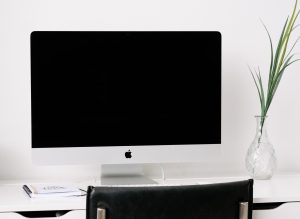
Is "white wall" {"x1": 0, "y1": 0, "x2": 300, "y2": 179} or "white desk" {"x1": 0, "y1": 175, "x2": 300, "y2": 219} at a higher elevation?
"white wall" {"x1": 0, "y1": 0, "x2": 300, "y2": 179}

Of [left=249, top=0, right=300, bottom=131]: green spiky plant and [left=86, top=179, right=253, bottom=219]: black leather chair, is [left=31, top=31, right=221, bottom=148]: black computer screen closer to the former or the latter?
[left=249, top=0, right=300, bottom=131]: green spiky plant

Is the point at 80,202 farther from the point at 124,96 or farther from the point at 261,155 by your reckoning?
the point at 261,155

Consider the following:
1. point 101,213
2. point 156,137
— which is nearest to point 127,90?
point 156,137

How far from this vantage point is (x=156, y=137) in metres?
2.33

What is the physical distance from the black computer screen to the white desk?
236 millimetres

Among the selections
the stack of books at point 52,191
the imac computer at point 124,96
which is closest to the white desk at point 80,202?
the stack of books at point 52,191

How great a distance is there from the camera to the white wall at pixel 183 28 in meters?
2.50

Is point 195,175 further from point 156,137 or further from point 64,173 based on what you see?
point 64,173

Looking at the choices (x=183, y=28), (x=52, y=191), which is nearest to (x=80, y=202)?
(x=52, y=191)

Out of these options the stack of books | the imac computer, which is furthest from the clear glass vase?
the stack of books

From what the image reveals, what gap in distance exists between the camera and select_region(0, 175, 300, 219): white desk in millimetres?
1955

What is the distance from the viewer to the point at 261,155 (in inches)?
97.5

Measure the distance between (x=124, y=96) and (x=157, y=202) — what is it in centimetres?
77

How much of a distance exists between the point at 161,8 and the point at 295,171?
100cm
